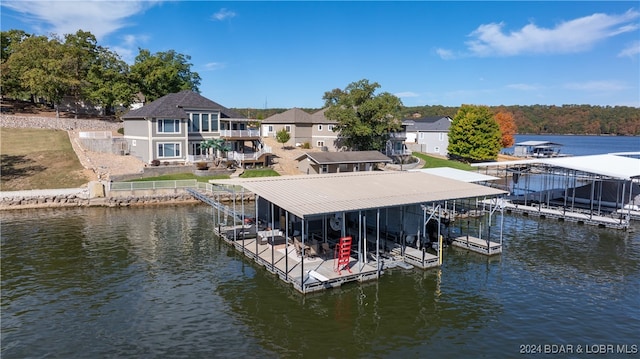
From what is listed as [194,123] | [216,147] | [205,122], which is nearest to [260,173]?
[216,147]

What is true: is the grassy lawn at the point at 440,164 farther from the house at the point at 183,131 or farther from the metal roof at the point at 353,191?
the metal roof at the point at 353,191

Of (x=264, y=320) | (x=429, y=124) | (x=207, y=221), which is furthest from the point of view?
(x=429, y=124)

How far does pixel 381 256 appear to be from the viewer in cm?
2692

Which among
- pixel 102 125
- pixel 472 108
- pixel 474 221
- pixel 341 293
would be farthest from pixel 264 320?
pixel 472 108

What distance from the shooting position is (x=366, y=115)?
64188 mm

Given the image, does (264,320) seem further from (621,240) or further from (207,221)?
(621,240)

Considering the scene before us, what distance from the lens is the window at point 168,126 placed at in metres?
53.9

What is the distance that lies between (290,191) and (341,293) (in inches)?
291

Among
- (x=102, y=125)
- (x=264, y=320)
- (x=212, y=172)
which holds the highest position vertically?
(x=102, y=125)

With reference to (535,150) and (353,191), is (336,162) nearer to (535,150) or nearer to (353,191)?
(353,191)


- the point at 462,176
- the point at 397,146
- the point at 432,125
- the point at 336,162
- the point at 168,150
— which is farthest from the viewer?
the point at 432,125

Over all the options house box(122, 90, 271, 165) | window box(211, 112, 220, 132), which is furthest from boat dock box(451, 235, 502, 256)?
window box(211, 112, 220, 132)

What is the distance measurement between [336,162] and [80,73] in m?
47.6

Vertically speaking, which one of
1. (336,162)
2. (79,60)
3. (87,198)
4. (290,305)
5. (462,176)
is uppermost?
(79,60)
